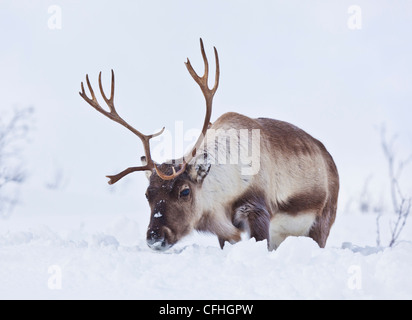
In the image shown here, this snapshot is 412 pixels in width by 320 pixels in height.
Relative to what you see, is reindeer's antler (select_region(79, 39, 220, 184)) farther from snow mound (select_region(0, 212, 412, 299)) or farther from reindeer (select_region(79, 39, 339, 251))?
snow mound (select_region(0, 212, 412, 299))

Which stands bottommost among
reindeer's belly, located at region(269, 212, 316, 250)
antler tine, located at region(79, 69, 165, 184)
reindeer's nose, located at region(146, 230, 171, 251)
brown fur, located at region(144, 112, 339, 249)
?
reindeer's belly, located at region(269, 212, 316, 250)

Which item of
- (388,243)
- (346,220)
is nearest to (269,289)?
(388,243)

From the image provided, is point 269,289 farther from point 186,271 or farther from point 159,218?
point 159,218

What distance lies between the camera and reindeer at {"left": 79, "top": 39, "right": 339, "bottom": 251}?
6.27 m

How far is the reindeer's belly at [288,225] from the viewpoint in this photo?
282 inches

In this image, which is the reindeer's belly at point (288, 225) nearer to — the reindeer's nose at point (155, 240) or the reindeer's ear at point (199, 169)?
the reindeer's ear at point (199, 169)

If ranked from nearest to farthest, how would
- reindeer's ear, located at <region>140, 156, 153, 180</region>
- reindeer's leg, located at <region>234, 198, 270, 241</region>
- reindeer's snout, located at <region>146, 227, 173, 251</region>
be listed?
1. reindeer's snout, located at <region>146, 227, 173, 251</region>
2. reindeer's leg, located at <region>234, 198, 270, 241</region>
3. reindeer's ear, located at <region>140, 156, 153, 180</region>

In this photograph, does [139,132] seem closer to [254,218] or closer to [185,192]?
[185,192]

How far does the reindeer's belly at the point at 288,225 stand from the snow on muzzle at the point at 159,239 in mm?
1551

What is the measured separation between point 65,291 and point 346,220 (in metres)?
8.66

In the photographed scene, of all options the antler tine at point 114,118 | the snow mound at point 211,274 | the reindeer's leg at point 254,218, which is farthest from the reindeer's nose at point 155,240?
the reindeer's leg at point 254,218

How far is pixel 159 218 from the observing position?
609 cm

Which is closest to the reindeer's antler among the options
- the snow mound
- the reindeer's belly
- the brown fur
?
the brown fur
